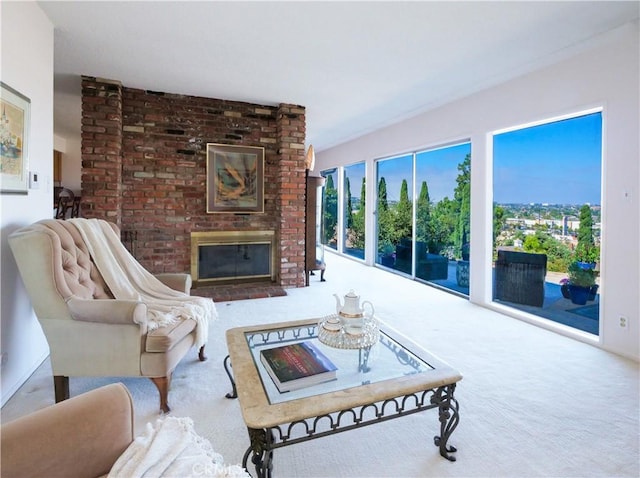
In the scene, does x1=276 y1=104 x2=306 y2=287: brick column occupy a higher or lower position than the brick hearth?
higher

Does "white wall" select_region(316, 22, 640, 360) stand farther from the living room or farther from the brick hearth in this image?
the brick hearth

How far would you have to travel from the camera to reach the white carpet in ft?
5.21

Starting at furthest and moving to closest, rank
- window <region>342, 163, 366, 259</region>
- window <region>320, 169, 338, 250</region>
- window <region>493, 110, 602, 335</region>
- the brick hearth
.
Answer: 1. window <region>320, 169, 338, 250</region>
2. window <region>342, 163, 366, 259</region>
3. the brick hearth
4. window <region>493, 110, 602, 335</region>

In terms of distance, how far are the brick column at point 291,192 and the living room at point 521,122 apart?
3.37 feet

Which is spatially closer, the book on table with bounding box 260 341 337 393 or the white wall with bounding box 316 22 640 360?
the book on table with bounding box 260 341 337 393

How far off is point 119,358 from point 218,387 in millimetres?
604

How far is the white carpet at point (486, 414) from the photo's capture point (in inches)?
62.5

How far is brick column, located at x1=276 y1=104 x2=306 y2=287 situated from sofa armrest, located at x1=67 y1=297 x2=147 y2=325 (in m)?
3.03

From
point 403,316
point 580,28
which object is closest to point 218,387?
point 403,316

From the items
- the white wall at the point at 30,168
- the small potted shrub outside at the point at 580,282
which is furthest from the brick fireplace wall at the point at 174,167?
the small potted shrub outside at the point at 580,282

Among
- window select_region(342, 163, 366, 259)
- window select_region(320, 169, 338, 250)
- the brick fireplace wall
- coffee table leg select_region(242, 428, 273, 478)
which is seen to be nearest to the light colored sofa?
coffee table leg select_region(242, 428, 273, 478)

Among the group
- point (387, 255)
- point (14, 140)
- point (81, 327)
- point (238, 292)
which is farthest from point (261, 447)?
point (387, 255)

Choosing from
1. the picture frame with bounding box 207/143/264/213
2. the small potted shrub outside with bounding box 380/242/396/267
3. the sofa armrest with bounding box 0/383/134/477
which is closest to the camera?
the sofa armrest with bounding box 0/383/134/477

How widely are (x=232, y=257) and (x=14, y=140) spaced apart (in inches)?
113
